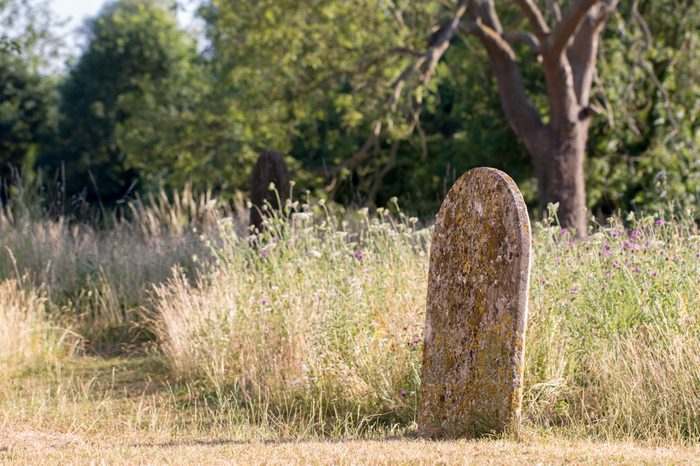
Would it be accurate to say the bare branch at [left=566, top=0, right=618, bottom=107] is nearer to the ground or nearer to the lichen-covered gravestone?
the ground

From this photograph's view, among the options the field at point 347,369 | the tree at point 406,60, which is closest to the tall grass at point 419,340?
the field at point 347,369

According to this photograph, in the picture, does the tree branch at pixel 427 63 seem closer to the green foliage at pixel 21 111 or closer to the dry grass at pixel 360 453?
the dry grass at pixel 360 453

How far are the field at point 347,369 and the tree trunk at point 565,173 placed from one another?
6224 mm

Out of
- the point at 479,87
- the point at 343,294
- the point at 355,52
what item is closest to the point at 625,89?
the point at 479,87

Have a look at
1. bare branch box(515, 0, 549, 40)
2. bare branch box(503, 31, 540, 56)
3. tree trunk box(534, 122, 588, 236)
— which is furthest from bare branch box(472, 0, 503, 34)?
tree trunk box(534, 122, 588, 236)

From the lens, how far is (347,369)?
6266mm

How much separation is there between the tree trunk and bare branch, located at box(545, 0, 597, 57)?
4.32 ft

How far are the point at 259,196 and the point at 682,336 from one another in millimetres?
5577

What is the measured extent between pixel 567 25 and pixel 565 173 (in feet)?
7.46

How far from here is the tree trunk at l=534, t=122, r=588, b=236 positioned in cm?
1387

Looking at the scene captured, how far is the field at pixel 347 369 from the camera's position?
5.06 meters

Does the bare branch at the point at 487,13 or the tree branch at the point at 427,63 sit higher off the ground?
the bare branch at the point at 487,13

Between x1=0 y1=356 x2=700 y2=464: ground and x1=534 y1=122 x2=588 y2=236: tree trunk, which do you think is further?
x1=534 y1=122 x2=588 y2=236: tree trunk

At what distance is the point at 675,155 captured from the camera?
52.9 feet
